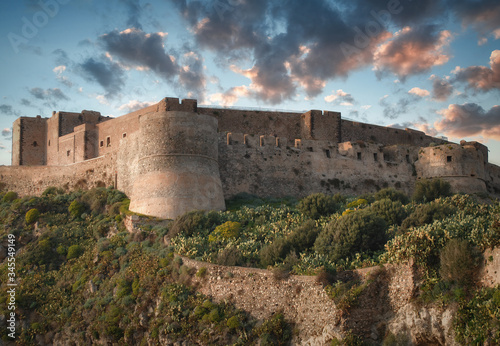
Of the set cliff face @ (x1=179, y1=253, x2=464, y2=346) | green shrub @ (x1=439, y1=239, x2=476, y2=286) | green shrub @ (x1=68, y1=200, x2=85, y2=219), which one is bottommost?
cliff face @ (x1=179, y1=253, x2=464, y2=346)

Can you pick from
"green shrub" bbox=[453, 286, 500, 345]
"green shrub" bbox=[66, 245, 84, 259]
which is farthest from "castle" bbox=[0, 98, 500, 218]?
"green shrub" bbox=[453, 286, 500, 345]

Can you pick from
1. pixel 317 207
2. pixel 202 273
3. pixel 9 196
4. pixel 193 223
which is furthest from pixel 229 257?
pixel 9 196

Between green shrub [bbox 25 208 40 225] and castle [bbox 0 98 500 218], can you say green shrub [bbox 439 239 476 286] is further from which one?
green shrub [bbox 25 208 40 225]

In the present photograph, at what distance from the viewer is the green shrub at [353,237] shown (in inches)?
770

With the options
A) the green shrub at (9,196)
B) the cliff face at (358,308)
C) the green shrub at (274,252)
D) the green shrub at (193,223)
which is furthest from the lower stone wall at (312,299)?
the green shrub at (9,196)

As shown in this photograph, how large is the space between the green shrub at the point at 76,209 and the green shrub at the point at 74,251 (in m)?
3.38

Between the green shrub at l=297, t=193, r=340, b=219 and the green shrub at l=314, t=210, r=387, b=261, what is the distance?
457cm

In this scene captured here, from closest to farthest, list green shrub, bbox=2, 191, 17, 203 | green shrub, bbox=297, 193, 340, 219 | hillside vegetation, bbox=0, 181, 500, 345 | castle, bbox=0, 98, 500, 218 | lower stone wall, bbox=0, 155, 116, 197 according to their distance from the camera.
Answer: hillside vegetation, bbox=0, 181, 500, 345
green shrub, bbox=297, 193, 340, 219
castle, bbox=0, 98, 500, 218
lower stone wall, bbox=0, 155, 116, 197
green shrub, bbox=2, 191, 17, 203

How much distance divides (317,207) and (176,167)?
7.57 meters

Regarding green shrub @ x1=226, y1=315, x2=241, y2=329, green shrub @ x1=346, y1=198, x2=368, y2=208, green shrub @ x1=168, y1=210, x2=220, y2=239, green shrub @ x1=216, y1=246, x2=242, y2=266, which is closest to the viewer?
green shrub @ x1=226, y1=315, x2=241, y2=329

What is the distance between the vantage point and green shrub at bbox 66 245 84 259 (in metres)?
A: 27.2

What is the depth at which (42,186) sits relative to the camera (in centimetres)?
3622

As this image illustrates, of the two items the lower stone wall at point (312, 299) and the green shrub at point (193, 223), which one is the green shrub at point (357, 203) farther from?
the lower stone wall at point (312, 299)

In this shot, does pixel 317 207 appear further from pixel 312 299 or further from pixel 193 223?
pixel 312 299
